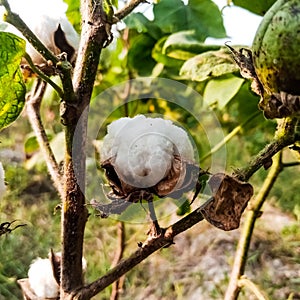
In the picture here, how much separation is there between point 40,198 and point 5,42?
80.2 inches

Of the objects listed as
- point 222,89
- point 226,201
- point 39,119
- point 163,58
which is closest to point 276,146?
point 226,201

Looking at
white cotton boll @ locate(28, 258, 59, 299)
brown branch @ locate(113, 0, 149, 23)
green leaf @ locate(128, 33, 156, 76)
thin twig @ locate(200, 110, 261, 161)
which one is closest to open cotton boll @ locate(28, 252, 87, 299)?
white cotton boll @ locate(28, 258, 59, 299)

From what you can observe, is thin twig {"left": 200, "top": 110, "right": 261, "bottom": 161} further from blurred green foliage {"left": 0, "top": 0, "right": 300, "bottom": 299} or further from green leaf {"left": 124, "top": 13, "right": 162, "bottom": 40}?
green leaf {"left": 124, "top": 13, "right": 162, "bottom": 40}

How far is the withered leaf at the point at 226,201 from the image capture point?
0.43 m

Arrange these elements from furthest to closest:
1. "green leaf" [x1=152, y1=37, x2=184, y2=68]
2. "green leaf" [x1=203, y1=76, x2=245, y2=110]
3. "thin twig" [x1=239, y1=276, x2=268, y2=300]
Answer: "green leaf" [x1=152, y1=37, x2=184, y2=68]
"green leaf" [x1=203, y1=76, x2=245, y2=110]
"thin twig" [x1=239, y1=276, x2=268, y2=300]

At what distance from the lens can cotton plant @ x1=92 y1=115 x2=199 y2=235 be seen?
480mm

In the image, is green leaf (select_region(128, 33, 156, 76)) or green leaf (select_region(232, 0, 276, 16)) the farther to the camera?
green leaf (select_region(128, 33, 156, 76))

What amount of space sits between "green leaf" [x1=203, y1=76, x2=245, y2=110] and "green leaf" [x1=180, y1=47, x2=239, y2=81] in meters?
0.10

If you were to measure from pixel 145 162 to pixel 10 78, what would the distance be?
0.11 m

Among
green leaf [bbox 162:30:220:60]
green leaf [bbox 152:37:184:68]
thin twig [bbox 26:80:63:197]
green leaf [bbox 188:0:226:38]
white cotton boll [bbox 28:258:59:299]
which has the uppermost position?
green leaf [bbox 188:0:226:38]

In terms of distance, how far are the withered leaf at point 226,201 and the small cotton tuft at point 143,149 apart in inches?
2.1

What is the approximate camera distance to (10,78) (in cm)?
48

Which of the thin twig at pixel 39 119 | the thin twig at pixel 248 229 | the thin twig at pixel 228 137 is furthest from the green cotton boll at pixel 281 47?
the thin twig at pixel 228 137

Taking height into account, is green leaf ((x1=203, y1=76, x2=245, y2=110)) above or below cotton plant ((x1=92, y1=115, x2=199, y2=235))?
above
